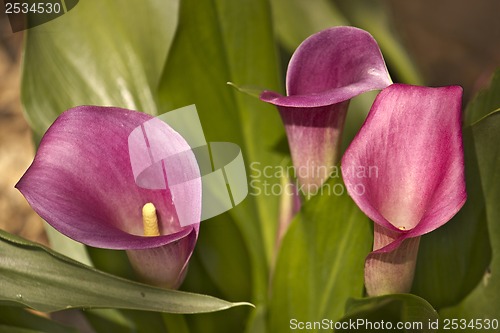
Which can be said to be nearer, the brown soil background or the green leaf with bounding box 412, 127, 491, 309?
the green leaf with bounding box 412, 127, 491, 309

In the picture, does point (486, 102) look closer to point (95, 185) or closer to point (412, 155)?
point (412, 155)

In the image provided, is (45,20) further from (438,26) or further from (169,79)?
(438,26)

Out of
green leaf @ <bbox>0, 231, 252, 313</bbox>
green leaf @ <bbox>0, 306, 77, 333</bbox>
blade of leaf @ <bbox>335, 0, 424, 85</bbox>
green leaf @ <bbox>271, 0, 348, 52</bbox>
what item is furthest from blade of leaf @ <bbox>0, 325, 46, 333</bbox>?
→ blade of leaf @ <bbox>335, 0, 424, 85</bbox>

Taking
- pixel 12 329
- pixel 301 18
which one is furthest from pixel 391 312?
pixel 301 18

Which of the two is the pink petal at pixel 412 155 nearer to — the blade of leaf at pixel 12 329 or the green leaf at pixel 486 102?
the green leaf at pixel 486 102

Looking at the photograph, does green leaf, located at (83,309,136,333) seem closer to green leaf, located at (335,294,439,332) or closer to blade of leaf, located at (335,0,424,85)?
green leaf, located at (335,294,439,332)

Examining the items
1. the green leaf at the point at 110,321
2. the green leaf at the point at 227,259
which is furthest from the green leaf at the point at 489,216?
the green leaf at the point at 110,321
